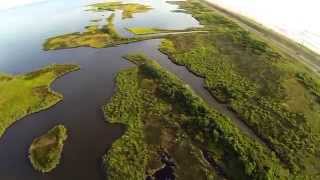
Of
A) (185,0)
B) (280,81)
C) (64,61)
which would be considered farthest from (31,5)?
(280,81)

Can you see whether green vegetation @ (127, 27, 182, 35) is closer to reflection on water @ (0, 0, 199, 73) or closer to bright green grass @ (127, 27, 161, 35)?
bright green grass @ (127, 27, 161, 35)

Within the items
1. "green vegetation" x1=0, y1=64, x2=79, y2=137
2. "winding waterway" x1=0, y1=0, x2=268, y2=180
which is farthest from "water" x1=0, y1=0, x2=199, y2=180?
"green vegetation" x1=0, y1=64, x2=79, y2=137

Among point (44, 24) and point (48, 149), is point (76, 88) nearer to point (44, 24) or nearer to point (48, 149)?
point (48, 149)

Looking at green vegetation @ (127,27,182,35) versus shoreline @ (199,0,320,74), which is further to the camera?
green vegetation @ (127,27,182,35)

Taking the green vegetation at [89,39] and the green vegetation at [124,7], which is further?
the green vegetation at [124,7]

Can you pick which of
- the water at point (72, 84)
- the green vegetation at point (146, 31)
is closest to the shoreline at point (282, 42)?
the water at point (72, 84)

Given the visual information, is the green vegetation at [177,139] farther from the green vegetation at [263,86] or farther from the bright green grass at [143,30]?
the bright green grass at [143,30]
